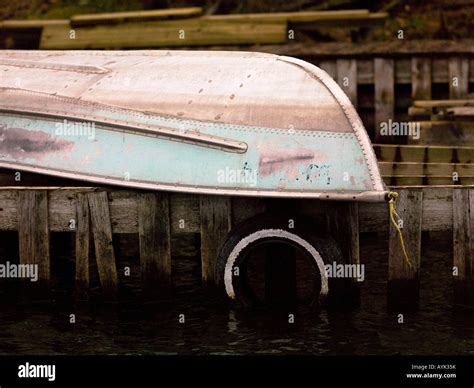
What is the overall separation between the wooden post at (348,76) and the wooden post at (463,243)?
22.2 ft

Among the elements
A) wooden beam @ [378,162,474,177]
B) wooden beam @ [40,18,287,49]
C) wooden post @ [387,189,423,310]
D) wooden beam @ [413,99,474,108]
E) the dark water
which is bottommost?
the dark water

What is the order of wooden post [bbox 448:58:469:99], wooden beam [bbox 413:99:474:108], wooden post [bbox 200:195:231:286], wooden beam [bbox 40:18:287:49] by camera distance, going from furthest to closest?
wooden beam [bbox 40:18:287:49], wooden post [bbox 448:58:469:99], wooden beam [bbox 413:99:474:108], wooden post [bbox 200:195:231:286]

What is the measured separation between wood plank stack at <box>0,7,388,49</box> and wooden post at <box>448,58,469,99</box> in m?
2.47

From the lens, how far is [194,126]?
14.0m

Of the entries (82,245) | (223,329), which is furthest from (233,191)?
(82,245)

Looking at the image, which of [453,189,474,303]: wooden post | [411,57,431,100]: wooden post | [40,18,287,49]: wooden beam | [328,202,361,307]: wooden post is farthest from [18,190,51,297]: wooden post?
[411,57,431,100]: wooden post

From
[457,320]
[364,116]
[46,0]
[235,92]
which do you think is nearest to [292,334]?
[457,320]

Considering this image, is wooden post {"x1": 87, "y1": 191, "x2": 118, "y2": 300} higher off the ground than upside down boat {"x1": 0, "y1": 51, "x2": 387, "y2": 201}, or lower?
lower

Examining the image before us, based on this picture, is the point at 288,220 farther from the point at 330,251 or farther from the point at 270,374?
the point at 270,374

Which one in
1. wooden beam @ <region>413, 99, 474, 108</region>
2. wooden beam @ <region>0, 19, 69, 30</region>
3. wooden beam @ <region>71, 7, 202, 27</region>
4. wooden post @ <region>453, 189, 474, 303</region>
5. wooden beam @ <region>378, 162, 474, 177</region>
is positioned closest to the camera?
wooden post @ <region>453, 189, 474, 303</region>

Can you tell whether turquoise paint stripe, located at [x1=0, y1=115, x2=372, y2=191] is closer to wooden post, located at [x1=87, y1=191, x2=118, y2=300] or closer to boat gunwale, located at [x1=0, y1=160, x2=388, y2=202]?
boat gunwale, located at [x1=0, y1=160, x2=388, y2=202]

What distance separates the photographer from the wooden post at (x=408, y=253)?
13367 millimetres

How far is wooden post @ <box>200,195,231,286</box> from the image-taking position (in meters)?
13.7

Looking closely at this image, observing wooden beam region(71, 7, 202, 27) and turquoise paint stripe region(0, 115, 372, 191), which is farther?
wooden beam region(71, 7, 202, 27)
